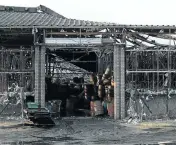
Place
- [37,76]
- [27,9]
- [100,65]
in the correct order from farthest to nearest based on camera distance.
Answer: [27,9], [100,65], [37,76]

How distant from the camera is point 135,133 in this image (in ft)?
50.9

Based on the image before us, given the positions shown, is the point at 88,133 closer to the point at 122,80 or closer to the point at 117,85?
the point at 117,85

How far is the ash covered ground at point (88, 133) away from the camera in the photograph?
13.7 metres

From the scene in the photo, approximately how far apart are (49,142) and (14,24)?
318 inches

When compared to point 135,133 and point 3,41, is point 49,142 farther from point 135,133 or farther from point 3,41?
point 3,41

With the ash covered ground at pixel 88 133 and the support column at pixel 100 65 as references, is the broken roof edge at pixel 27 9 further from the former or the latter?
the ash covered ground at pixel 88 133

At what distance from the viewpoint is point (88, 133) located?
15.6 m

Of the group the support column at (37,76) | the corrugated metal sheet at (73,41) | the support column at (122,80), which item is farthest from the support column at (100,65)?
the support column at (37,76)

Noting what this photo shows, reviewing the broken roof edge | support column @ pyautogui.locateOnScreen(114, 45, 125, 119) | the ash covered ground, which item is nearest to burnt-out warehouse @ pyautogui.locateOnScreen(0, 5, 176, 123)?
support column @ pyautogui.locateOnScreen(114, 45, 125, 119)

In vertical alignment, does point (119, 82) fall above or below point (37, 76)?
below

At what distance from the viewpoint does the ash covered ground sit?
539 inches

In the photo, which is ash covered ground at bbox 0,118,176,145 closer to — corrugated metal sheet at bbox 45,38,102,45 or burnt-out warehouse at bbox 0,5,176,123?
burnt-out warehouse at bbox 0,5,176,123

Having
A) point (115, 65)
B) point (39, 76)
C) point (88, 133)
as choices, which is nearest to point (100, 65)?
point (115, 65)

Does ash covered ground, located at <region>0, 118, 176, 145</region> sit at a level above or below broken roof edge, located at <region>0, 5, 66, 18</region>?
below
